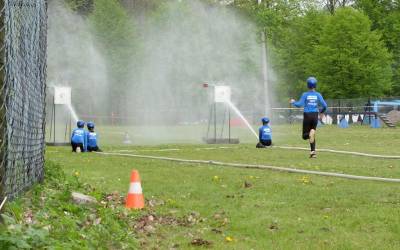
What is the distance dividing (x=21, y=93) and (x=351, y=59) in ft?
173

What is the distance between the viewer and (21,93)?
30.4ft

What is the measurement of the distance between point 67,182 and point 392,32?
5750cm

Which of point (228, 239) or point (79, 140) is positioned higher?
point (79, 140)

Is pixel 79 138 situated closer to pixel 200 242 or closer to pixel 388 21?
pixel 200 242

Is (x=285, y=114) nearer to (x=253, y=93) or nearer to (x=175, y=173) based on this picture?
(x=253, y=93)

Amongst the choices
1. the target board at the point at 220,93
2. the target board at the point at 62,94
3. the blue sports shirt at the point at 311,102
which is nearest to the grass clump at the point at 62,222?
the blue sports shirt at the point at 311,102

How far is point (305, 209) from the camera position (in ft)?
31.1

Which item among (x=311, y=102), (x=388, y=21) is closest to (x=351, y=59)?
(x=388, y=21)

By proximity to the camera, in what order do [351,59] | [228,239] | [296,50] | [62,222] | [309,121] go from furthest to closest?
[296,50] → [351,59] → [309,121] → [228,239] → [62,222]

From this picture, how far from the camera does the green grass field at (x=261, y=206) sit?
775cm

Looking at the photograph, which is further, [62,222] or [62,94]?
[62,94]

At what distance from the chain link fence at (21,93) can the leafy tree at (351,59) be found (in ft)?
166

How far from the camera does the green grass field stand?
7746 millimetres

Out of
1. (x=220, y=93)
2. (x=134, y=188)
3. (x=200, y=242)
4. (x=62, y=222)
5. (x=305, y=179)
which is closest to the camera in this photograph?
(x=62, y=222)
